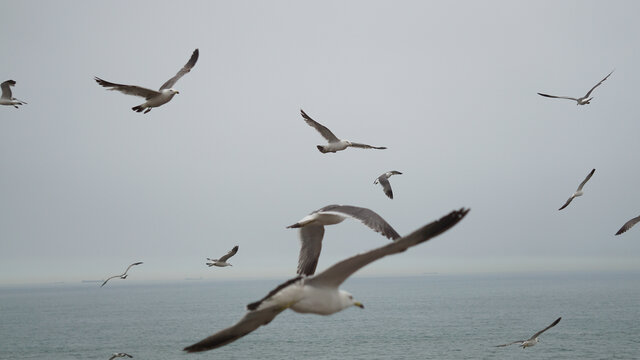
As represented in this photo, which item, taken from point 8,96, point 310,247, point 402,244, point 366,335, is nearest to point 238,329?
point 402,244

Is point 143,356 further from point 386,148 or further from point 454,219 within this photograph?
point 454,219

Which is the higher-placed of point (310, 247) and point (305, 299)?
point (310, 247)

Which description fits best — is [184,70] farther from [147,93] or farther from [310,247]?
[310,247]

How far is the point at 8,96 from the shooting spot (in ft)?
74.5

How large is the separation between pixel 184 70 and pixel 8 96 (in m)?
7.87

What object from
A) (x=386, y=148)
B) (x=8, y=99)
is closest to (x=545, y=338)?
(x=386, y=148)

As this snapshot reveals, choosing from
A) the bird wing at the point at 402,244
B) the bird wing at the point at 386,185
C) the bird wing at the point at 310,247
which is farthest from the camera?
the bird wing at the point at 386,185

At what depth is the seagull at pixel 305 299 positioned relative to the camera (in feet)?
20.5

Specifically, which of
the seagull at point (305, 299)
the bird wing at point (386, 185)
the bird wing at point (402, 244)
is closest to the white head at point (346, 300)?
the seagull at point (305, 299)

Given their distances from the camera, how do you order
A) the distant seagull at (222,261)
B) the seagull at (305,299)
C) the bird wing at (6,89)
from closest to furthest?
the seagull at (305,299) < the bird wing at (6,89) < the distant seagull at (222,261)

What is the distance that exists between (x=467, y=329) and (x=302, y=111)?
98.6 metres

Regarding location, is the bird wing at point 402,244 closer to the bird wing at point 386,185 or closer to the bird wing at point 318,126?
the bird wing at point 318,126

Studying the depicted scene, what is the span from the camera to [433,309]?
6225 inches

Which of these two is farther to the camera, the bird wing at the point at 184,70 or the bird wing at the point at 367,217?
the bird wing at the point at 184,70
